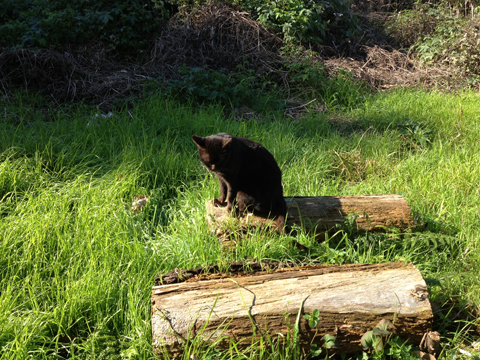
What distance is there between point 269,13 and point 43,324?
693 cm

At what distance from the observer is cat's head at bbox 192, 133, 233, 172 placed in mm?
2867

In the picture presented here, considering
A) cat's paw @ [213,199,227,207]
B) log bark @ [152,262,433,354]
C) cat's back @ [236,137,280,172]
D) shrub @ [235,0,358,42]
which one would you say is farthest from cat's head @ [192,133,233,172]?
shrub @ [235,0,358,42]

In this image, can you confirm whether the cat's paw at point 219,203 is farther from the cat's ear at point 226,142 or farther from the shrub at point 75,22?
the shrub at point 75,22

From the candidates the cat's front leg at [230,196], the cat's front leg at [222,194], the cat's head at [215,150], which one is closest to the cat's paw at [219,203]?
the cat's front leg at [222,194]

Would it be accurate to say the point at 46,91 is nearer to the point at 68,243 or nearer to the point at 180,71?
the point at 180,71

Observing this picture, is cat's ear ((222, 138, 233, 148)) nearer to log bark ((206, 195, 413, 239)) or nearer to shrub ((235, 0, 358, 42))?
log bark ((206, 195, 413, 239))

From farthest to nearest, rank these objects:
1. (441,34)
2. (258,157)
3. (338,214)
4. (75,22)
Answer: (441,34)
(75,22)
(338,214)
(258,157)

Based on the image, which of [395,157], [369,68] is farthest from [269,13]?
[395,157]

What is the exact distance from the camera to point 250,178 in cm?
309

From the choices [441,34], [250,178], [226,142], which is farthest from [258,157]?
[441,34]

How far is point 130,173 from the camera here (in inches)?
155

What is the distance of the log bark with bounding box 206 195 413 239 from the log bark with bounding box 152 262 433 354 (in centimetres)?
85

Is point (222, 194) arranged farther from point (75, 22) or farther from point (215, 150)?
point (75, 22)

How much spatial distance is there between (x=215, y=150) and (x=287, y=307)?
1.29 metres
